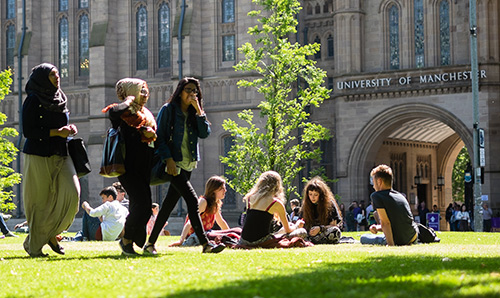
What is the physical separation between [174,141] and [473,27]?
2118 cm

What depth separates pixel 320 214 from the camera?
562 inches

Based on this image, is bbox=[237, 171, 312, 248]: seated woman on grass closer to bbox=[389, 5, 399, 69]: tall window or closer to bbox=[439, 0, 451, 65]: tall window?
bbox=[439, 0, 451, 65]: tall window

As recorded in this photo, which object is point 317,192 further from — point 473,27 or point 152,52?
point 152,52

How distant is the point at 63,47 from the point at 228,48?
950cm

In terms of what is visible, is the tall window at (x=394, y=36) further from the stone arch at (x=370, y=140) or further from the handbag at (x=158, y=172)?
the handbag at (x=158, y=172)

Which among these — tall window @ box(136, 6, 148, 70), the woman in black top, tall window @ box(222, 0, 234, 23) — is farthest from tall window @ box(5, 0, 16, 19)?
the woman in black top

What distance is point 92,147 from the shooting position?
4100cm

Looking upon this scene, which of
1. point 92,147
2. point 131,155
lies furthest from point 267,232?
point 92,147

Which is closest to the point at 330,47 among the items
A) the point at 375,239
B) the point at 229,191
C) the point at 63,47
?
the point at 229,191

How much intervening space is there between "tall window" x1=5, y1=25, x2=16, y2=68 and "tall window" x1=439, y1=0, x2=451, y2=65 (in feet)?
70.4

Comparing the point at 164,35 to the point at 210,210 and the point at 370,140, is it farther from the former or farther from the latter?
the point at 210,210

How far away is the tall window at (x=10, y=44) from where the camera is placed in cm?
4553

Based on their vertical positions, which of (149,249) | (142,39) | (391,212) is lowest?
(149,249)

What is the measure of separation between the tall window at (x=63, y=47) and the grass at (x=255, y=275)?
34679 mm
